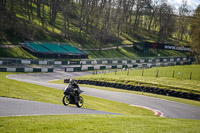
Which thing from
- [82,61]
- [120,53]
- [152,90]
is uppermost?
[120,53]

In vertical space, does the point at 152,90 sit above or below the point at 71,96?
below

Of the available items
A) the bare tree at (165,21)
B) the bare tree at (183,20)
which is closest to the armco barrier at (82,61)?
the bare tree at (165,21)

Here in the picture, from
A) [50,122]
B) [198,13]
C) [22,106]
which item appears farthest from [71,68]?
[50,122]

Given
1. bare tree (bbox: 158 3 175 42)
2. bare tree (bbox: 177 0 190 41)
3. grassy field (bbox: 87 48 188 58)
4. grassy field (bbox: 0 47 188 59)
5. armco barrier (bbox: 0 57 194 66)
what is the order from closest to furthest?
armco barrier (bbox: 0 57 194 66)
grassy field (bbox: 0 47 188 59)
grassy field (bbox: 87 48 188 58)
bare tree (bbox: 177 0 190 41)
bare tree (bbox: 158 3 175 42)

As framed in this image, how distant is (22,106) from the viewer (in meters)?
14.8

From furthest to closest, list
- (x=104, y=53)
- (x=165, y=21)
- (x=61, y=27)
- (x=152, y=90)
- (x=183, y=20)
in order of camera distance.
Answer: (x=165, y=21), (x=183, y=20), (x=61, y=27), (x=104, y=53), (x=152, y=90)

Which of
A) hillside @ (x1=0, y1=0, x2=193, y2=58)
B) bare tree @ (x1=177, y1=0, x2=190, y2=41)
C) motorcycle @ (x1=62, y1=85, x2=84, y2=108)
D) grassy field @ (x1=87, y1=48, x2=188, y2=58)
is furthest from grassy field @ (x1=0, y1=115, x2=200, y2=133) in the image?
bare tree @ (x1=177, y1=0, x2=190, y2=41)

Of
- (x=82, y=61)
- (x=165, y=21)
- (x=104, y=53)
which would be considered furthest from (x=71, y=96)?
(x=165, y=21)

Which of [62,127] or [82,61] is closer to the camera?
[62,127]

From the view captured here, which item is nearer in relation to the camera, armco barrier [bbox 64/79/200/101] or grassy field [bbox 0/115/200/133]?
grassy field [bbox 0/115/200/133]

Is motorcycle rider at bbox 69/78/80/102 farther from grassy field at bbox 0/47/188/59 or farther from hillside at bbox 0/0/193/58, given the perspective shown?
hillside at bbox 0/0/193/58

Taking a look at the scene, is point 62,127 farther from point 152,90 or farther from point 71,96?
point 152,90

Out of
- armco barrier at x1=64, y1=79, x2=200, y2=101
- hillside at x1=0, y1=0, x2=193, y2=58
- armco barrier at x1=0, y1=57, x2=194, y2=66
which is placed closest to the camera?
armco barrier at x1=64, y1=79, x2=200, y2=101

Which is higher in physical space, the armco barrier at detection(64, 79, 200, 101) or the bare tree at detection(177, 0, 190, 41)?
the bare tree at detection(177, 0, 190, 41)
